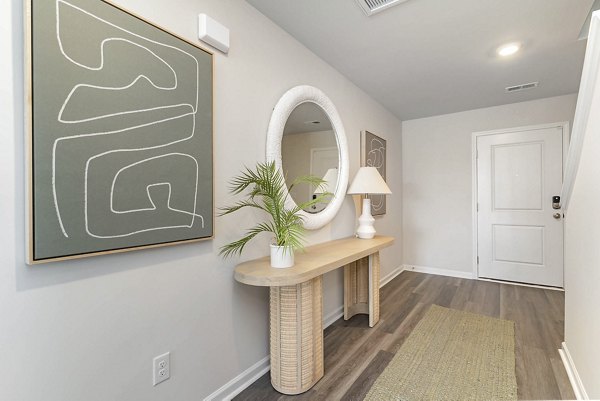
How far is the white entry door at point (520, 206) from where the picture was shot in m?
3.43

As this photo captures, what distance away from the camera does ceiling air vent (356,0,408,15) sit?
69.0 inches

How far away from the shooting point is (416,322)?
256cm

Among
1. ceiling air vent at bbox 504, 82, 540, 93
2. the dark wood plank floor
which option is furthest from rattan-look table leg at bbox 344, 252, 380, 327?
ceiling air vent at bbox 504, 82, 540, 93

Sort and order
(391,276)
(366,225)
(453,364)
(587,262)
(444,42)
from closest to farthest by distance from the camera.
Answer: (587,262), (453,364), (444,42), (366,225), (391,276)

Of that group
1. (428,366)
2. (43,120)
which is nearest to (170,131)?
(43,120)

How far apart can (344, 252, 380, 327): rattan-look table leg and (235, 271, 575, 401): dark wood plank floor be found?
88 mm

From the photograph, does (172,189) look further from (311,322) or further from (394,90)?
(394,90)

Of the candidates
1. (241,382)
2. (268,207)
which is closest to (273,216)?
(268,207)

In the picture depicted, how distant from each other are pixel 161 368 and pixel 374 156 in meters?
2.83

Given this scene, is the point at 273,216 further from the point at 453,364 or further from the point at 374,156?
the point at 374,156

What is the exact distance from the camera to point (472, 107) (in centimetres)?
377

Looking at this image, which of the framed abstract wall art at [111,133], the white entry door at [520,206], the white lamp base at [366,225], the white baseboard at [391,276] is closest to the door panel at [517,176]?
the white entry door at [520,206]

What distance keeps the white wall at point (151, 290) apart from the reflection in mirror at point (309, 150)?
0.22m

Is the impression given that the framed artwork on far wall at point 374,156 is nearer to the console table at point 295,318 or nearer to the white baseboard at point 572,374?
the console table at point 295,318
